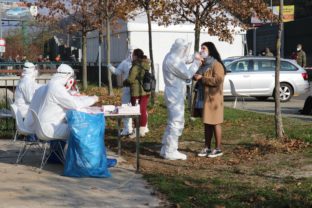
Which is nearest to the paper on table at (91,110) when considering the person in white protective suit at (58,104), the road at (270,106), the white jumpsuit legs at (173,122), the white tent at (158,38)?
the person in white protective suit at (58,104)

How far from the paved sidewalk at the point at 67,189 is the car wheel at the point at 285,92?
41.0 ft

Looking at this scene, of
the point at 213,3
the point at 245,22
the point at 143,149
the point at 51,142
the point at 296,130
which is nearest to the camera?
the point at 51,142

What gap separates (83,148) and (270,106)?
1179cm

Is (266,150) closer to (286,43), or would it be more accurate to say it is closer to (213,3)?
(213,3)

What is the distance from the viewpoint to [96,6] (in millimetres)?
24281

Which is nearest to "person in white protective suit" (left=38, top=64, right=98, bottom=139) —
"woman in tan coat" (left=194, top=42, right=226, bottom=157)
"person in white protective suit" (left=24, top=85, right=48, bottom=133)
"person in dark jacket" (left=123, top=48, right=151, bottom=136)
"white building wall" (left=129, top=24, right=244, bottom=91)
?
"person in white protective suit" (left=24, top=85, right=48, bottom=133)

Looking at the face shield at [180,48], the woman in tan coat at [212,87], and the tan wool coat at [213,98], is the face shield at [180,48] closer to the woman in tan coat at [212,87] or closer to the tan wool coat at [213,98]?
the woman in tan coat at [212,87]

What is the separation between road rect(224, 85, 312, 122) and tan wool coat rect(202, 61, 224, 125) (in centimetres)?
534

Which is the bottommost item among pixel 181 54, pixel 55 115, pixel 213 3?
pixel 55 115

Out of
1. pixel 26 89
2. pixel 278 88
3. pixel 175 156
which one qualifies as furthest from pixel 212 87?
pixel 26 89

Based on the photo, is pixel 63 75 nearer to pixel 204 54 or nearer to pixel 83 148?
pixel 83 148

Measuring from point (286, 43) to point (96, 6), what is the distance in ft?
126

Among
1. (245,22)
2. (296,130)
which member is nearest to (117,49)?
(245,22)

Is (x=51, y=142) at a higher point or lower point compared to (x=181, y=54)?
lower
